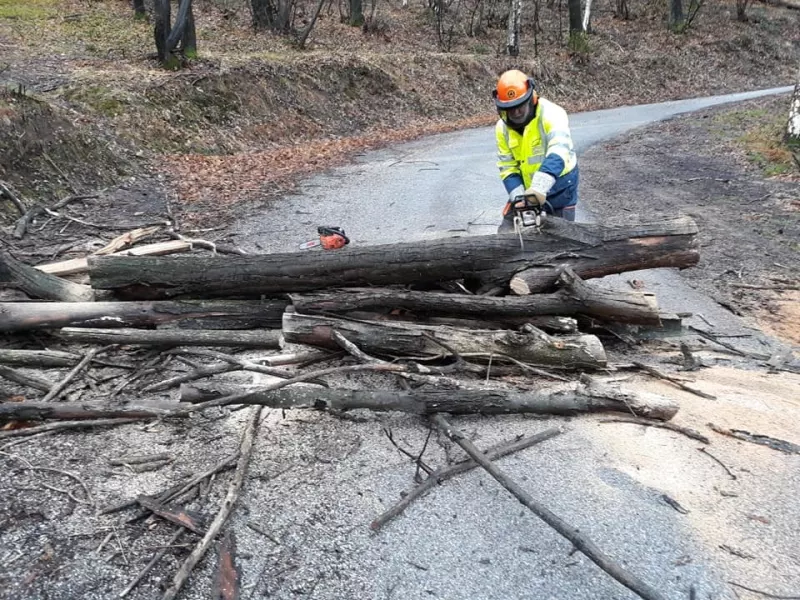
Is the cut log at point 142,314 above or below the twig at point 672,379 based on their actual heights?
above

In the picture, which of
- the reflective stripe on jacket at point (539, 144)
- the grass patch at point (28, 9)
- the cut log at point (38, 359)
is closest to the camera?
the cut log at point (38, 359)

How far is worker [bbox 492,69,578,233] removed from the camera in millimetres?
5141

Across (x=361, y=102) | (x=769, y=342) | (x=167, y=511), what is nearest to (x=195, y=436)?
(x=167, y=511)

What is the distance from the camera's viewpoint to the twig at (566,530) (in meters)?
2.46

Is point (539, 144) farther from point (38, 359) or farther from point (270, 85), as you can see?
point (270, 85)

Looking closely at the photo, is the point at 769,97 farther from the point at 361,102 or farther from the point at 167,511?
the point at 167,511

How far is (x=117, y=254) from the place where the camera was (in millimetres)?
5812

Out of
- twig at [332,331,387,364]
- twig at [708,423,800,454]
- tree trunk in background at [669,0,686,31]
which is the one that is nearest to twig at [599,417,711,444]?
twig at [708,423,800,454]

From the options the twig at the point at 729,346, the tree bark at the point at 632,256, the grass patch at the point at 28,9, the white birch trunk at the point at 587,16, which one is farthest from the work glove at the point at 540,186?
the white birch trunk at the point at 587,16

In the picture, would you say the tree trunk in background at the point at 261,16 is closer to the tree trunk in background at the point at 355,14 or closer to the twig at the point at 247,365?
the tree trunk in background at the point at 355,14

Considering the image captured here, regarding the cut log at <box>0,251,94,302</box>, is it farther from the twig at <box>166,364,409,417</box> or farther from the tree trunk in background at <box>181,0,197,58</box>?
the tree trunk in background at <box>181,0,197,58</box>

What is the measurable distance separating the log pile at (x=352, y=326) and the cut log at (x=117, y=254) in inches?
17.5

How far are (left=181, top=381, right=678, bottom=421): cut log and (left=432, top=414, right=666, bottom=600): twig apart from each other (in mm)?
295

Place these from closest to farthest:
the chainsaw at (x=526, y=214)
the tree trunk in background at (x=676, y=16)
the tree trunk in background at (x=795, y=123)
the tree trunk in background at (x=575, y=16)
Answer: the chainsaw at (x=526, y=214)
the tree trunk in background at (x=795, y=123)
the tree trunk in background at (x=575, y=16)
the tree trunk in background at (x=676, y=16)
